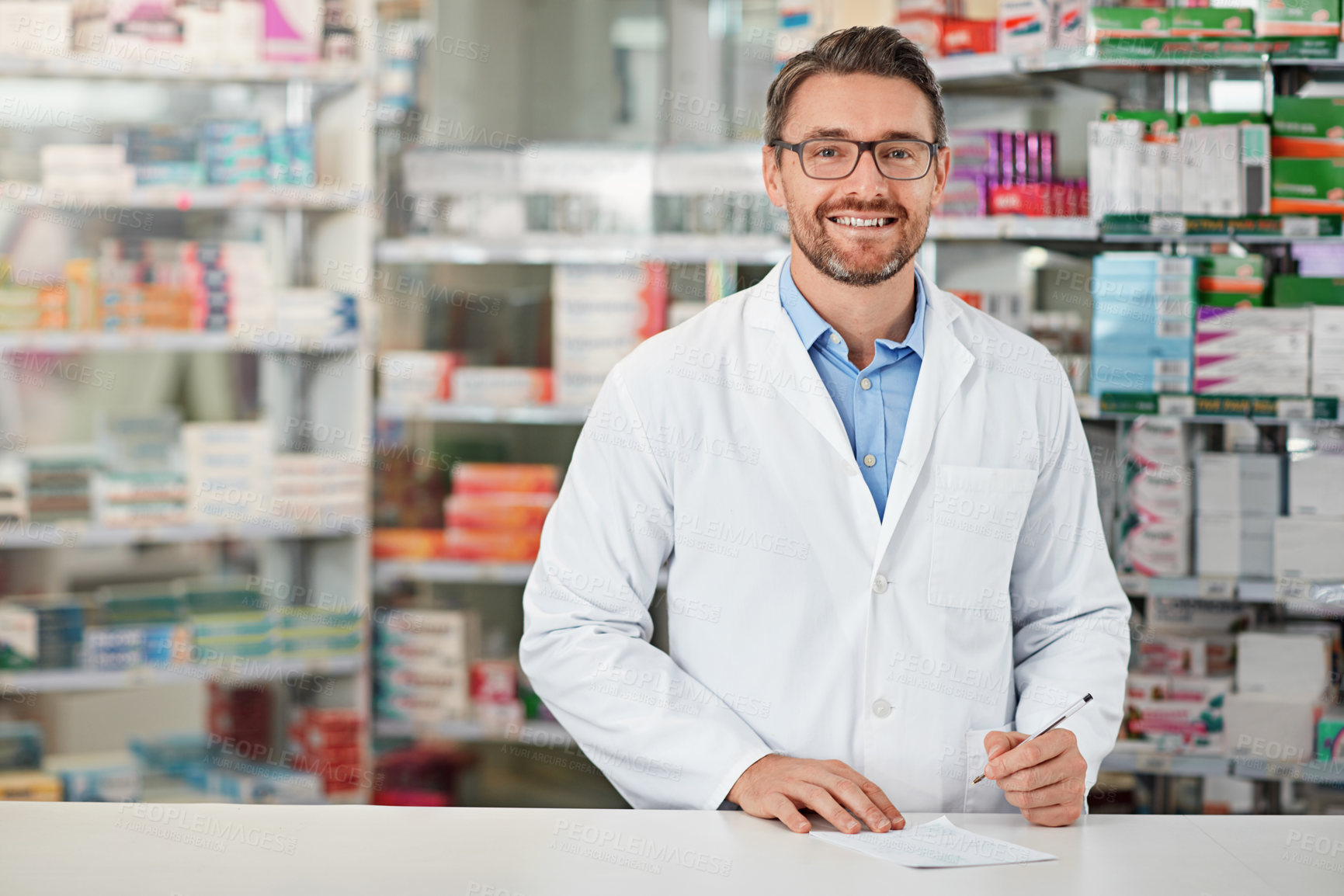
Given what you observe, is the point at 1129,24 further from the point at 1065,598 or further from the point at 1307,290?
the point at 1065,598

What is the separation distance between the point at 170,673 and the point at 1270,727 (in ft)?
9.84

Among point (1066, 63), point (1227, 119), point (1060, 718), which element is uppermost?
point (1066, 63)

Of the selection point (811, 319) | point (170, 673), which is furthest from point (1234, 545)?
point (170, 673)

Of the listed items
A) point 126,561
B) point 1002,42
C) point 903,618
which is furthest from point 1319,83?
point 126,561

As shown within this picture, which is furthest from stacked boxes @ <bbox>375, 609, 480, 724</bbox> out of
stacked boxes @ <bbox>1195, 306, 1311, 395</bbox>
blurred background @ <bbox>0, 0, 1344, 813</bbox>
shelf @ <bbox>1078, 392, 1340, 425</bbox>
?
stacked boxes @ <bbox>1195, 306, 1311, 395</bbox>

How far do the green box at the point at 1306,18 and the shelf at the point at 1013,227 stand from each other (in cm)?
63

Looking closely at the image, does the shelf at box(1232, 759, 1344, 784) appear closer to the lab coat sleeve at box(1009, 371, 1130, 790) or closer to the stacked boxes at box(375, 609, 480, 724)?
the lab coat sleeve at box(1009, 371, 1130, 790)

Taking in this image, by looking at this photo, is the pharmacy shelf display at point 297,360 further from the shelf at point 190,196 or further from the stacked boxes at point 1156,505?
the stacked boxes at point 1156,505

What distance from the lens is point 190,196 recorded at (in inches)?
149

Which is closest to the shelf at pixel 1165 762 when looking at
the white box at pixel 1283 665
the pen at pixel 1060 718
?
the white box at pixel 1283 665

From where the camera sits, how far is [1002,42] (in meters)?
3.38

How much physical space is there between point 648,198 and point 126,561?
7.61ft

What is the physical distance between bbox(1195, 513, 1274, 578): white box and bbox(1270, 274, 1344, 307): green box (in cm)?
55

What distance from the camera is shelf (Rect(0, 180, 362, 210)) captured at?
12.1 ft
